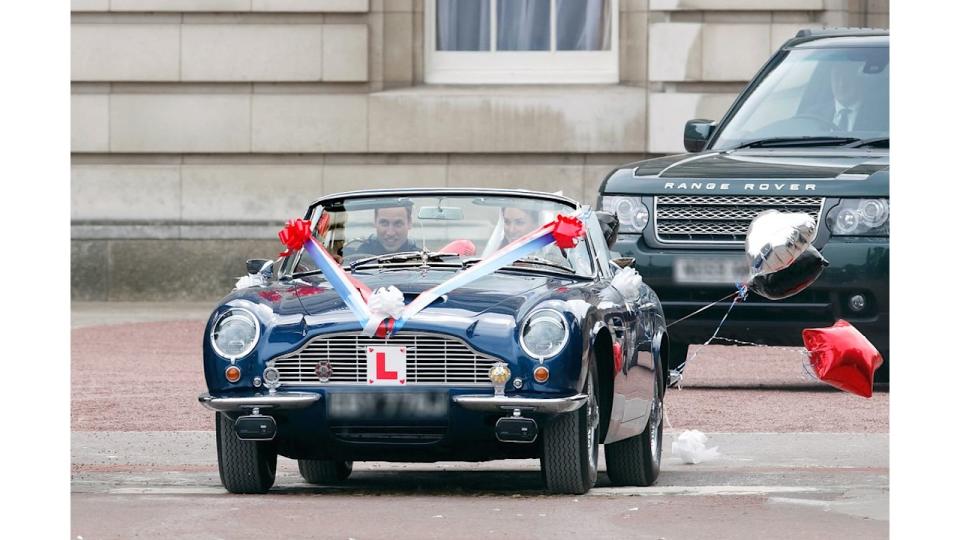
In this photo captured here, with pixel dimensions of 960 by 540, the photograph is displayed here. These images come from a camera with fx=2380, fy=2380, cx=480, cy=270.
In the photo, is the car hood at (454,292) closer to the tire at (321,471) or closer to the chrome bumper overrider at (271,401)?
the chrome bumper overrider at (271,401)

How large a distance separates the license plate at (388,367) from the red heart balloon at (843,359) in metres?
1.95

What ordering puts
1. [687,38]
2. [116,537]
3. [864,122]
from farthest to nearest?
[687,38] < [864,122] < [116,537]

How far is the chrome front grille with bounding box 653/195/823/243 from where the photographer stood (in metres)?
14.1

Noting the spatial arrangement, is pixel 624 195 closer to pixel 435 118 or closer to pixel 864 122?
pixel 864 122

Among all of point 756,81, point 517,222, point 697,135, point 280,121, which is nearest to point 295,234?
point 517,222

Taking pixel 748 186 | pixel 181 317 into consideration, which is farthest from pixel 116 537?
pixel 181 317

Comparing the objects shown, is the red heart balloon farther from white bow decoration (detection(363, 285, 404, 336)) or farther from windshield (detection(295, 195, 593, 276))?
white bow decoration (detection(363, 285, 404, 336))

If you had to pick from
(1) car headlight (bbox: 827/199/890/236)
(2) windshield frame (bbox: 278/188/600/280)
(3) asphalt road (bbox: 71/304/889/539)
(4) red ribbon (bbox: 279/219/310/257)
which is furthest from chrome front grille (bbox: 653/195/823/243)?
(4) red ribbon (bbox: 279/219/310/257)

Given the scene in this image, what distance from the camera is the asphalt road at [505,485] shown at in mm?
8516

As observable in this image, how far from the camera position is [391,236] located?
10555 mm

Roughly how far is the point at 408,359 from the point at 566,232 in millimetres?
1307

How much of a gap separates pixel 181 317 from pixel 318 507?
1202 centimetres

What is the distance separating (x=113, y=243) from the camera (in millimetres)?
22641
